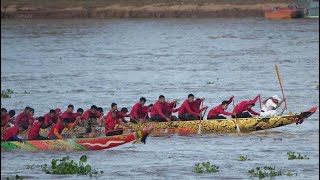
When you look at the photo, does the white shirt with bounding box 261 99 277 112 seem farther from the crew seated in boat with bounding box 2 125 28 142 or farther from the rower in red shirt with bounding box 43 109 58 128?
the crew seated in boat with bounding box 2 125 28 142

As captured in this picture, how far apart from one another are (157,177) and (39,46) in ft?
137

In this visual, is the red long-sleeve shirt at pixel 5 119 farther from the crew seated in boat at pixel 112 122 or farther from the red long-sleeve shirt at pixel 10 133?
the crew seated in boat at pixel 112 122

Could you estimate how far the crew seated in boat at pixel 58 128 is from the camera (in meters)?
27.2

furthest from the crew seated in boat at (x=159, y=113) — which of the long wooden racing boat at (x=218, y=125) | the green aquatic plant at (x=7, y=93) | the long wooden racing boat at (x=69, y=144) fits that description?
the green aquatic plant at (x=7, y=93)

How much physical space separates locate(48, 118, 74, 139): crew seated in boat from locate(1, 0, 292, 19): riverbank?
1883 inches

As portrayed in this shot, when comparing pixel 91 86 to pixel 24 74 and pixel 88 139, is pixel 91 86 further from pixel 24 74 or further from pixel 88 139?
pixel 88 139

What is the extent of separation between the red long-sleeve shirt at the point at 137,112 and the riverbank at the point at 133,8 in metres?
45.2

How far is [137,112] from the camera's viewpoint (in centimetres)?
3006

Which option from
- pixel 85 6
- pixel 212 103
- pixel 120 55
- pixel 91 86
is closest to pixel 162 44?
pixel 120 55

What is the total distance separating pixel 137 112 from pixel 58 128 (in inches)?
129

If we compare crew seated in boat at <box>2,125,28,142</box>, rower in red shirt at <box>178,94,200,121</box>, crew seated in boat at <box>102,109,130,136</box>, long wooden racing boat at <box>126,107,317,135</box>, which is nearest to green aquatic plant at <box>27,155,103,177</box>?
crew seated in boat at <box>2,125,28,142</box>

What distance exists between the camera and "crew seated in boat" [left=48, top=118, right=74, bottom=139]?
27188mm

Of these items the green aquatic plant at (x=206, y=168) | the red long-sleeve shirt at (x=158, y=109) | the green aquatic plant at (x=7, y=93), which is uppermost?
the red long-sleeve shirt at (x=158, y=109)

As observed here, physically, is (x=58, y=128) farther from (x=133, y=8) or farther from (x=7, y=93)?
(x=133, y=8)
